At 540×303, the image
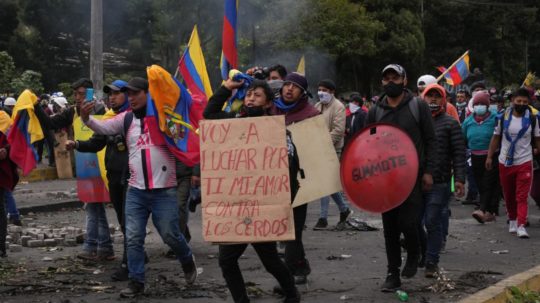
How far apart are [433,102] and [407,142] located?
5.71ft

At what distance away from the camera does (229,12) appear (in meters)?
10.5

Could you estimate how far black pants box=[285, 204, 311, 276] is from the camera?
24.5 feet

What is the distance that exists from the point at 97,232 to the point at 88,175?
57 cm

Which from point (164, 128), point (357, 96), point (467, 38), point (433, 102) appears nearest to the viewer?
point (164, 128)

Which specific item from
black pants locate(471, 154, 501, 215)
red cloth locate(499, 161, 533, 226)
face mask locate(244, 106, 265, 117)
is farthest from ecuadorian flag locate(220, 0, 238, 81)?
black pants locate(471, 154, 501, 215)

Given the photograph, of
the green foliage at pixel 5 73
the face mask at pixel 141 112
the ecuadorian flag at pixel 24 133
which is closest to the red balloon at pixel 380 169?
the face mask at pixel 141 112

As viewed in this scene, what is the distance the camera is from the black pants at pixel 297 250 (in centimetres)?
746

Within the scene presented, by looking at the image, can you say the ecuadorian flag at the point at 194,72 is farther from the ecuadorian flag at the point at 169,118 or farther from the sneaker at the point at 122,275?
the ecuadorian flag at the point at 169,118

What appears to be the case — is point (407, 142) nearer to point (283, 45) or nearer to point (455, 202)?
point (455, 202)

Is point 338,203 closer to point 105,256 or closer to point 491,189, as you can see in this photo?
point 491,189

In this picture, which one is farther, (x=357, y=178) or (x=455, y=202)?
(x=455, y=202)

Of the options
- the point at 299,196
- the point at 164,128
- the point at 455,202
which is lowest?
the point at 455,202

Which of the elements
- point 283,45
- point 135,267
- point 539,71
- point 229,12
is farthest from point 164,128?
point 539,71

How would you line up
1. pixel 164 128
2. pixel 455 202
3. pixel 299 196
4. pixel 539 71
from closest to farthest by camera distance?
pixel 299 196, pixel 164 128, pixel 455 202, pixel 539 71
